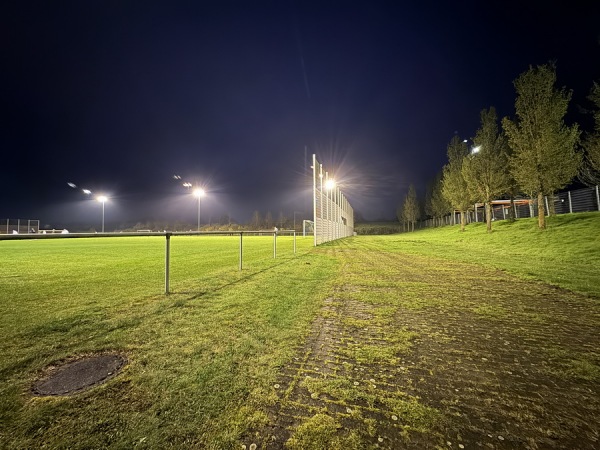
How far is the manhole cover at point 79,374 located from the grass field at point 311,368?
0.09m

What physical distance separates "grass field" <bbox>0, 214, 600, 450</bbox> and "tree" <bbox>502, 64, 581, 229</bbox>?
17.7 meters

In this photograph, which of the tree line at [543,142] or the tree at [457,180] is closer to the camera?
the tree line at [543,142]

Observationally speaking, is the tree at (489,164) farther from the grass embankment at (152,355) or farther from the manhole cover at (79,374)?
the manhole cover at (79,374)

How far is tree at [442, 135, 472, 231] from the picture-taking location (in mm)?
31516

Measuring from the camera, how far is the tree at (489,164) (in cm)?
2447

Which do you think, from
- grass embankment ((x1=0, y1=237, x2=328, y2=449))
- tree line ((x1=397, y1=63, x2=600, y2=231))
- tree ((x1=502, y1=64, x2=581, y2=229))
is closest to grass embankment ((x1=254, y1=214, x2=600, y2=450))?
grass embankment ((x1=0, y1=237, x2=328, y2=449))

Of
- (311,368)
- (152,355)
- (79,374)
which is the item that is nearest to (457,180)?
(311,368)

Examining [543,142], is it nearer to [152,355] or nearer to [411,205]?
[152,355]

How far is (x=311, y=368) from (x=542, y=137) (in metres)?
24.1

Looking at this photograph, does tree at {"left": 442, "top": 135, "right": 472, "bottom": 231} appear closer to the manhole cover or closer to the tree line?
the tree line

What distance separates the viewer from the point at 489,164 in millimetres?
24859

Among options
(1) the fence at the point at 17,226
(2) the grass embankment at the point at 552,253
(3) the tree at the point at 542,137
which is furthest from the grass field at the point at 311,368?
(1) the fence at the point at 17,226

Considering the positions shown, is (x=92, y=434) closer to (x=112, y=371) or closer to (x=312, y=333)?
(x=112, y=371)

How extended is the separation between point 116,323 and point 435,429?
3.83m
